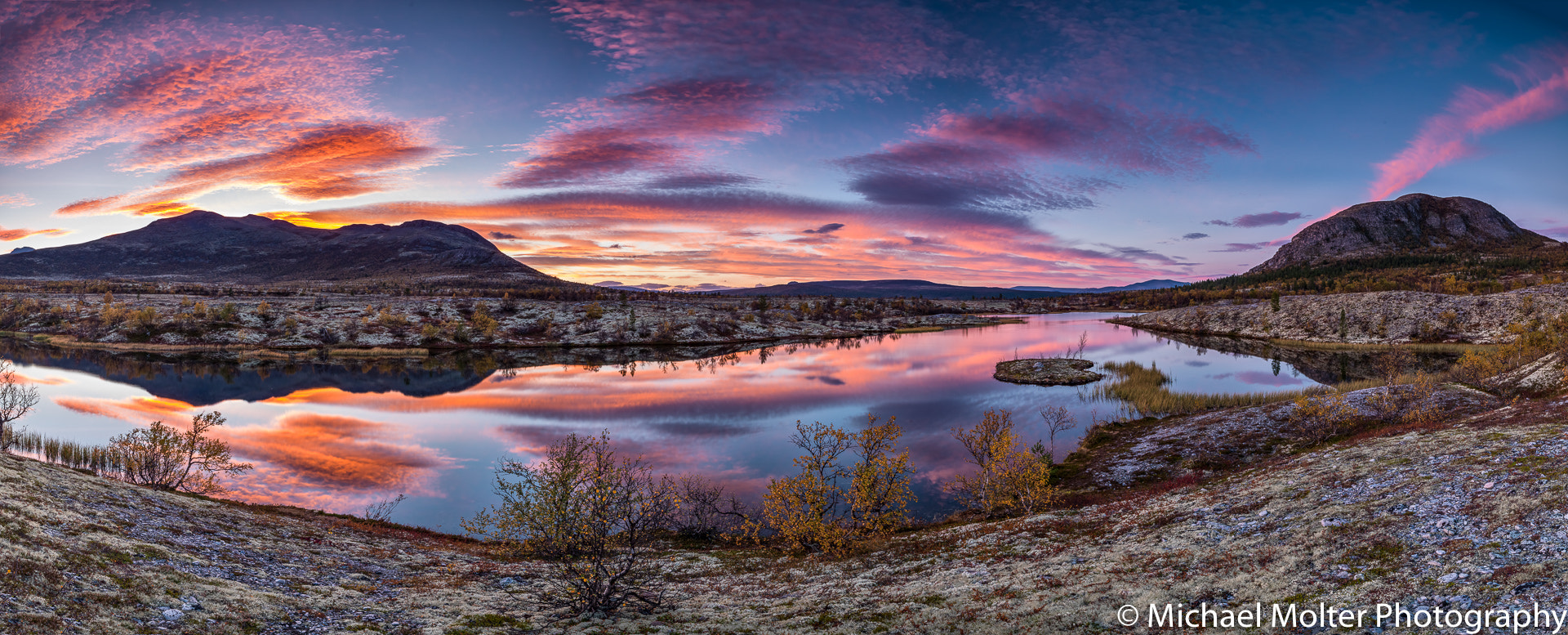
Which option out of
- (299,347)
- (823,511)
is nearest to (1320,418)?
(823,511)

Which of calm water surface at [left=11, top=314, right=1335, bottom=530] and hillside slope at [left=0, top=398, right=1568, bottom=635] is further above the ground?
hillside slope at [left=0, top=398, right=1568, bottom=635]

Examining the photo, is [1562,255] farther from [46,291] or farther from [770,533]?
[46,291]

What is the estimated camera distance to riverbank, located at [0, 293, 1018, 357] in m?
102

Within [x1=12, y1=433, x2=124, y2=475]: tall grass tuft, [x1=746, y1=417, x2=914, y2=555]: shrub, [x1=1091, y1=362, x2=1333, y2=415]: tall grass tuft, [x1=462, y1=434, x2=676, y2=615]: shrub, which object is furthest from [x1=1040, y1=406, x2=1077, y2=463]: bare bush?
[x1=12, y1=433, x2=124, y2=475]: tall grass tuft

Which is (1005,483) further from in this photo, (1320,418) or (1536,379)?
(1536,379)

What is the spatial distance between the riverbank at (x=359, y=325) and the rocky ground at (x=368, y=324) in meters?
0.26

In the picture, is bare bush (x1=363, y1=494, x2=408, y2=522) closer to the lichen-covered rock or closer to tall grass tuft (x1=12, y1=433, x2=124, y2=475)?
tall grass tuft (x1=12, y1=433, x2=124, y2=475)

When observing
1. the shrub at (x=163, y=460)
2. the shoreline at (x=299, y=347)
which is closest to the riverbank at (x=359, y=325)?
the shoreline at (x=299, y=347)

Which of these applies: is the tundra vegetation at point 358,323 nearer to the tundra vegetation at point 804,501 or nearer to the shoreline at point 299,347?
the shoreline at point 299,347

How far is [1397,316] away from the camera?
4021 inches

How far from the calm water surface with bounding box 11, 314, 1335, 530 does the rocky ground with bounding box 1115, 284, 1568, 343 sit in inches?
1305

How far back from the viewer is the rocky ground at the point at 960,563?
36.0ft

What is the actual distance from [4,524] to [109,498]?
26.4 feet

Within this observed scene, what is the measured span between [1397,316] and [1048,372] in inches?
3250
